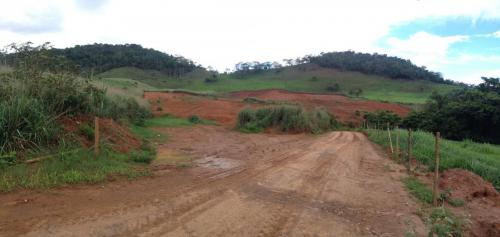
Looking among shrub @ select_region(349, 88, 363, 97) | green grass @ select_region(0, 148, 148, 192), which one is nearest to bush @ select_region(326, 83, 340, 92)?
shrub @ select_region(349, 88, 363, 97)

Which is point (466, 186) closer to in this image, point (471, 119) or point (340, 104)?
point (471, 119)

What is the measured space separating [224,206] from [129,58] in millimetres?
74543

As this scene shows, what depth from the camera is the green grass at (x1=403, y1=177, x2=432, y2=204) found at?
920 centimetres

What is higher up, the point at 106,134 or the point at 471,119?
the point at 106,134

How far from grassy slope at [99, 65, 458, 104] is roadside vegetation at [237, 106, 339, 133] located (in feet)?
132

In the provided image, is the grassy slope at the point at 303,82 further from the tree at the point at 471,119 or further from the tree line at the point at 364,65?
the tree at the point at 471,119

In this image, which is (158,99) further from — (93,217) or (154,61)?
(154,61)

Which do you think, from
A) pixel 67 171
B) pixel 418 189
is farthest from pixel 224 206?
pixel 418 189

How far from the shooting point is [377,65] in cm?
8600

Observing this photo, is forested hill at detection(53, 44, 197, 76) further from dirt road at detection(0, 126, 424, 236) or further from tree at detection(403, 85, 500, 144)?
dirt road at detection(0, 126, 424, 236)

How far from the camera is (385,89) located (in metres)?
78.4

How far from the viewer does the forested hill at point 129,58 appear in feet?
223

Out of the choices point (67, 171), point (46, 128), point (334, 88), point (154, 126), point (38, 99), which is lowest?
point (154, 126)

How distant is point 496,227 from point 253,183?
4.79 m
